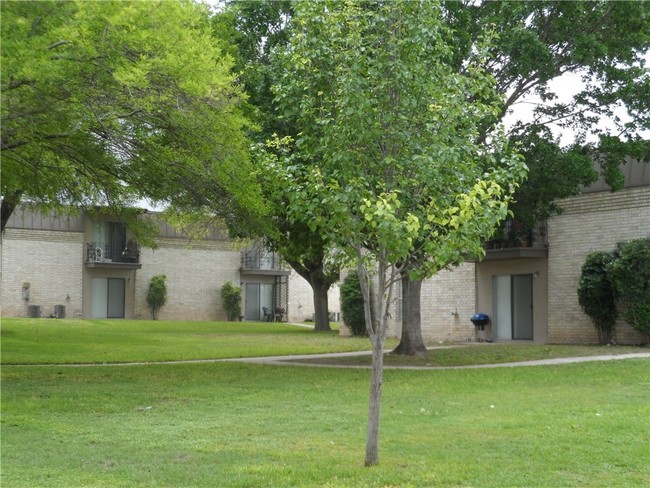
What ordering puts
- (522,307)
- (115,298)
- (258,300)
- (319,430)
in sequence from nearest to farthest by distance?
1. (319,430)
2. (522,307)
3. (115,298)
4. (258,300)

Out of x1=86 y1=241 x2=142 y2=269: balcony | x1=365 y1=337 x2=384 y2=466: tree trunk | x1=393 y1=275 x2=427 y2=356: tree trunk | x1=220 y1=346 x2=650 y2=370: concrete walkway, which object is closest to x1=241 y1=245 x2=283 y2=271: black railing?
x1=86 y1=241 x2=142 y2=269: balcony

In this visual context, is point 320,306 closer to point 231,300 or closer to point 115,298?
point 231,300

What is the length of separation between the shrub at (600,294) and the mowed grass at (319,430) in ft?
25.7

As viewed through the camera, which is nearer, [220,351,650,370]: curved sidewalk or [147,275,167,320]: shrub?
[220,351,650,370]: curved sidewalk

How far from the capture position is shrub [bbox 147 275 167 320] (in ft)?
150

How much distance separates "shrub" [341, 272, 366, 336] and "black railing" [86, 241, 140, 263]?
589 inches

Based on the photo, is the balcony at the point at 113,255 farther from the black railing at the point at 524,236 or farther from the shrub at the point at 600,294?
the shrub at the point at 600,294

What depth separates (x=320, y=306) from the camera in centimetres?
4009

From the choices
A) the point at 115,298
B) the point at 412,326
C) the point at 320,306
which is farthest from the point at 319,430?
the point at 115,298

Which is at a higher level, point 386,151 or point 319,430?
point 386,151

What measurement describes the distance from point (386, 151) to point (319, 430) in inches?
151

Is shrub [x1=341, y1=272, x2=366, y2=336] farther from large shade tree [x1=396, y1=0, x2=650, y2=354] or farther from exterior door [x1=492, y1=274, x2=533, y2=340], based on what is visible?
large shade tree [x1=396, y1=0, x2=650, y2=354]

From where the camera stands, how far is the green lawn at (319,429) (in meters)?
→ 8.23

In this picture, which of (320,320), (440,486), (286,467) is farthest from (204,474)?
(320,320)
